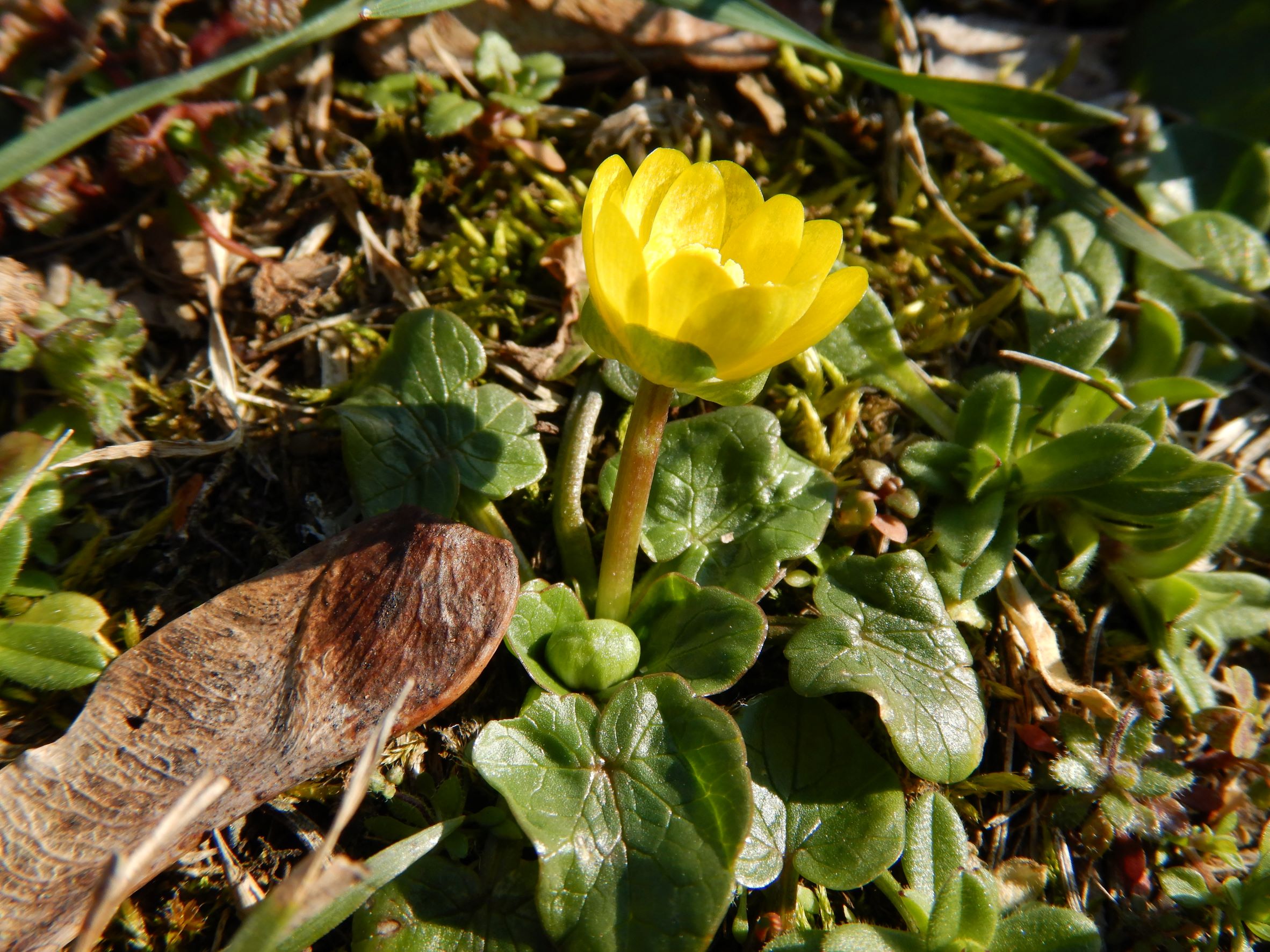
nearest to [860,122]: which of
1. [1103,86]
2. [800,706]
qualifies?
[1103,86]

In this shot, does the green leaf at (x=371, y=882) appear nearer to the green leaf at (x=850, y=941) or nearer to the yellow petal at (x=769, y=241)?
the green leaf at (x=850, y=941)

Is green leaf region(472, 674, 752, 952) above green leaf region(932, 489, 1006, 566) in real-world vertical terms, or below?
below

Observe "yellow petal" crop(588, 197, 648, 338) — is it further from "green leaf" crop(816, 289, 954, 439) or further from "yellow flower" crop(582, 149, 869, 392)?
"green leaf" crop(816, 289, 954, 439)

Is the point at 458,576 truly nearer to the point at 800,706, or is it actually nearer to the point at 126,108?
the point at 800,706

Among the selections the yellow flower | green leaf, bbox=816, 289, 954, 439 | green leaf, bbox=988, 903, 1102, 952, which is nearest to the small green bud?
the yellow flower

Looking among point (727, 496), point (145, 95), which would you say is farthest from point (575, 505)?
point (145, 95)

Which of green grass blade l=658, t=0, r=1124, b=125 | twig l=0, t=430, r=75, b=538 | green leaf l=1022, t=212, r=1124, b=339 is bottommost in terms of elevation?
twig l=0, t=430, r=75, b=538
